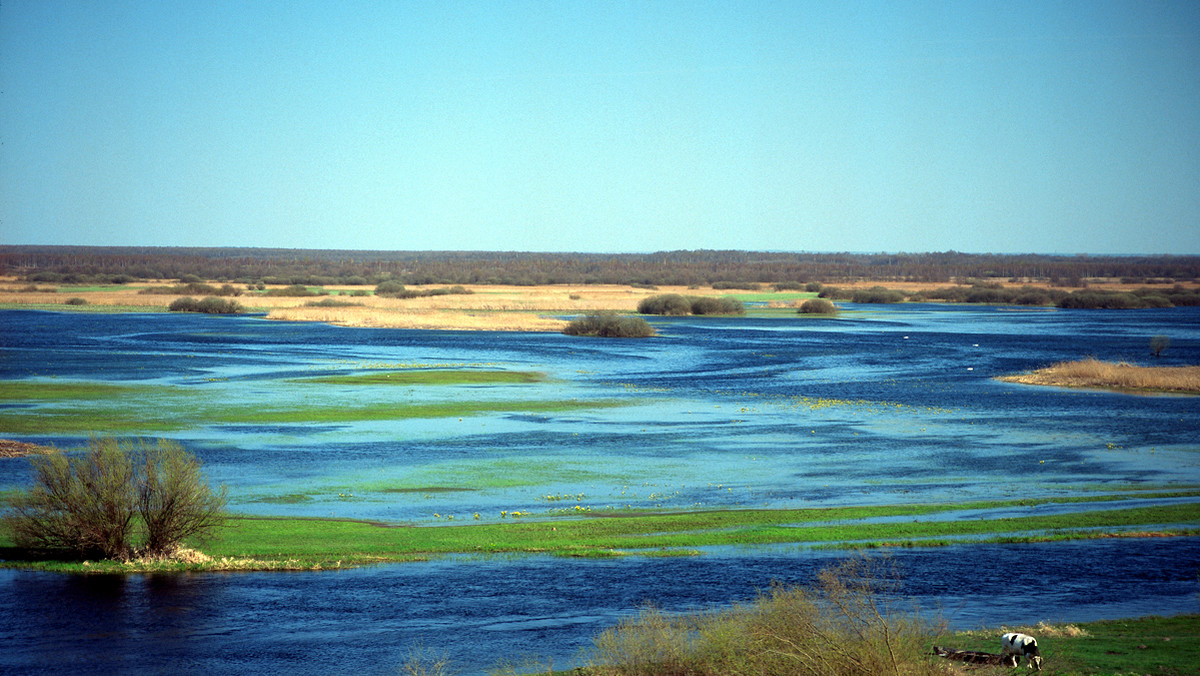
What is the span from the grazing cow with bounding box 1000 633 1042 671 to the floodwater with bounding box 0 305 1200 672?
3674 mm

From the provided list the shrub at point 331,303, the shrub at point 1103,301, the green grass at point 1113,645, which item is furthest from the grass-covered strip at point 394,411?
the shrub at point 1103,301

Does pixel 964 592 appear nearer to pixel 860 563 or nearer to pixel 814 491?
pixel 860 563

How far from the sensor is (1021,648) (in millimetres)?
13984

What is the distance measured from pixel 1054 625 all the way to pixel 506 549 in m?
11.4

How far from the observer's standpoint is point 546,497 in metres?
28.7

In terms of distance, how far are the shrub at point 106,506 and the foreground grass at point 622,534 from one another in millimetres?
588

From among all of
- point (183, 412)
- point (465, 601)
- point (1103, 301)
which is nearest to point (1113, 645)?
point (465, 601)

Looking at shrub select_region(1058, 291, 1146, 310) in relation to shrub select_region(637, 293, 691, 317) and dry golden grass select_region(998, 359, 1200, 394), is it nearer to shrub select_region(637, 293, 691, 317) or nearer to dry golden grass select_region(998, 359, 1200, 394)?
shrub select_region(637, 293, 691, 317)

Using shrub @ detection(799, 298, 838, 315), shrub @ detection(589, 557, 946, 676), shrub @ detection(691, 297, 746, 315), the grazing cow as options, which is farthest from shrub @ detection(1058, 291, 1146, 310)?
shrub @ detection(589, 557, 946, 676)

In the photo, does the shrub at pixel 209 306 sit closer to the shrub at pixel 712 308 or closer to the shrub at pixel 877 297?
the shrub at pixel 712 308

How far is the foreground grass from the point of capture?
73.0 feet

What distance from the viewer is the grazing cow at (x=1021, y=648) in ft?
45.4

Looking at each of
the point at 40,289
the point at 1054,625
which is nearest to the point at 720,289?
the point at 40,289

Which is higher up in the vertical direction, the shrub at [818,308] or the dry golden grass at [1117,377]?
the shrub at [818,308]
